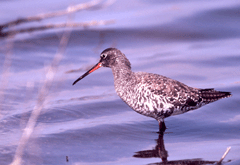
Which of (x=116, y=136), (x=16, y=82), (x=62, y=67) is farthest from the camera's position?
(x=62, y=67)

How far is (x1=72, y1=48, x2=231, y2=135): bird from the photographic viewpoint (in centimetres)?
777

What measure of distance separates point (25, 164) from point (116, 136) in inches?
81.5

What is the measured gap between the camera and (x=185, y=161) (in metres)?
6.50

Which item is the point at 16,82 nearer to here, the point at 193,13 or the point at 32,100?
the point at 32,100

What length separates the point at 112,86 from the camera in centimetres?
1063

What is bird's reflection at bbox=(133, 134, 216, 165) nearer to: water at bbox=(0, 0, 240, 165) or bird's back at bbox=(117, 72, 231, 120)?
water at bbox=(0, 0, 240, 165)

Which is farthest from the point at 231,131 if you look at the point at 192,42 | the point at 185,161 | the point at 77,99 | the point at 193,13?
the point at 193,13

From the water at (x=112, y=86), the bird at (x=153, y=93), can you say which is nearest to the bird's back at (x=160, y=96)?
the bird at (x=153, y=93)

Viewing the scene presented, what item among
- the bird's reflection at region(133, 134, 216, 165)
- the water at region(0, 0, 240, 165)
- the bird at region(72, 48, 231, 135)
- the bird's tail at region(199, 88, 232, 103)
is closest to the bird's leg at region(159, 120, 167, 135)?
the bird at region(72, 48, 231, 135)

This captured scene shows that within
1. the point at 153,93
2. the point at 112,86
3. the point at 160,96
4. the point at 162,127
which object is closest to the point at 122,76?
the point at 153,93

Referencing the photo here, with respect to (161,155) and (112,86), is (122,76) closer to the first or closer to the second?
(161,155)

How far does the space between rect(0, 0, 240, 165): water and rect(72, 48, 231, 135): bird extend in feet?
1.66

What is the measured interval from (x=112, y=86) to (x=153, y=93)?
9.73 ft

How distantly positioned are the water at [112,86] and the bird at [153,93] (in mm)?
506
